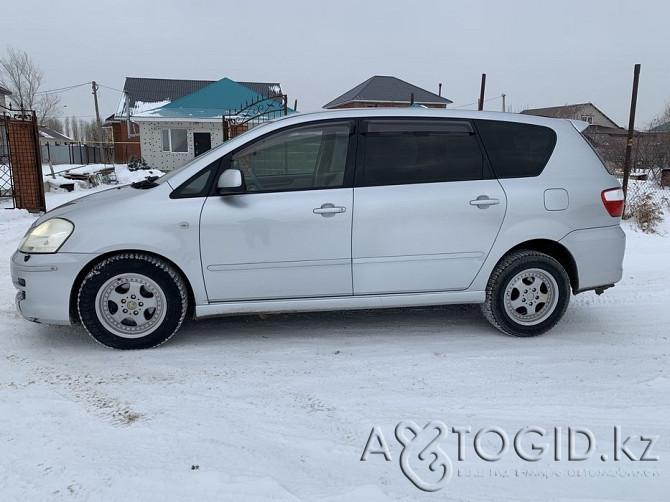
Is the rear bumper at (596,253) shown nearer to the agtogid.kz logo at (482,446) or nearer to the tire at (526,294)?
the tire at (526,294)

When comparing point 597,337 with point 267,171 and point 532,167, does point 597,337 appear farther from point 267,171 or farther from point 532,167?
point 267,171

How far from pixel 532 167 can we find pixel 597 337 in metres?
1.50

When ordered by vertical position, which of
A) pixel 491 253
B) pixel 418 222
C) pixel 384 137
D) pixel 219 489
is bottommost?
pixel 219 489

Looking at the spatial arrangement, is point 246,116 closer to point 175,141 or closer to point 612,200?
point 612,200

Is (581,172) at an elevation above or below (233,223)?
above

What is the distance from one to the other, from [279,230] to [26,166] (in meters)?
9.63

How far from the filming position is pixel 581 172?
4383 mm

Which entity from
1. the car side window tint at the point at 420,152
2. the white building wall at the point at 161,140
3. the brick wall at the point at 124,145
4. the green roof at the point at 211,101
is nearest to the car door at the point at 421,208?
the car side window tint at the point at 420,152

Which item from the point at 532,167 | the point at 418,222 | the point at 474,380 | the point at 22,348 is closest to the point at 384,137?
the point at 418,222

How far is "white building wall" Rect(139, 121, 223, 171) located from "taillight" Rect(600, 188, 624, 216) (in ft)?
83.4

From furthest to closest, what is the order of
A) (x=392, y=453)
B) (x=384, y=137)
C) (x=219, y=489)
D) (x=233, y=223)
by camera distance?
(x=384, y=137), (x=233, y=223), (x=392, y=453), (x=219, y=489)

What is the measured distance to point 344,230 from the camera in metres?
4.05

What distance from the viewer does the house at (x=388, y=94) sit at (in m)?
38.5

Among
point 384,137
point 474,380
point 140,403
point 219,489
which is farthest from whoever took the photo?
point 384,137
